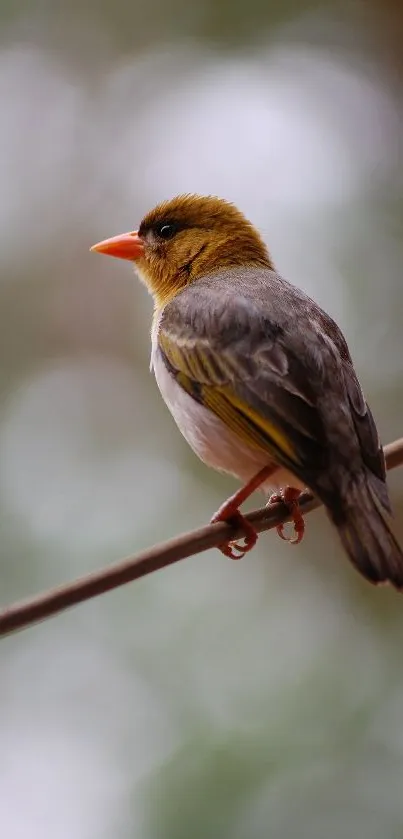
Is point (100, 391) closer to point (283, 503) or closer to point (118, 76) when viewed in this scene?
point (118, 76)

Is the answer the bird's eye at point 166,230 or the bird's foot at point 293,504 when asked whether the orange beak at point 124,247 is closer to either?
the bird's eye at point 166,230

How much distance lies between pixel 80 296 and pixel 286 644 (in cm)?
211

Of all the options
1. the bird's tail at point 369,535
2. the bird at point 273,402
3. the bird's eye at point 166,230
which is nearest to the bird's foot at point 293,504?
the bird at point 273,402

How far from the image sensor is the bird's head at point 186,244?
12.9ft

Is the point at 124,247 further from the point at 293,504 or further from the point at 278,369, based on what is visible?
the point at 293,504

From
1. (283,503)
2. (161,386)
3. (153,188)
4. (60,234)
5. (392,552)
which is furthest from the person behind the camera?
(60,234)

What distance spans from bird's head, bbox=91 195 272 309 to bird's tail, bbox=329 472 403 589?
1343mm

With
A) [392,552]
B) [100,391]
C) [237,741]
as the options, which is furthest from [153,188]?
[392,552]

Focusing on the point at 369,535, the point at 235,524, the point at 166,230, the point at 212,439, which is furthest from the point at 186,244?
the point at 369,535

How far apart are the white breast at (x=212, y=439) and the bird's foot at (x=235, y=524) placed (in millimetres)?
146

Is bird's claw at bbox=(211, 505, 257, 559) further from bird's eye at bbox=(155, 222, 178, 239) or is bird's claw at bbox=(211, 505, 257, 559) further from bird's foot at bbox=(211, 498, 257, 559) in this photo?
bird's eye at bbox=(155, 222, 178, 239)

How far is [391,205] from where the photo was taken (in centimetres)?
565

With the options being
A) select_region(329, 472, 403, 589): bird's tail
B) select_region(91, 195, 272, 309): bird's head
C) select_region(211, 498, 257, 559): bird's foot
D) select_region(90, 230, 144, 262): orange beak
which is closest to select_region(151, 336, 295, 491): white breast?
select_region(211, 498, 257, 559): bird's foot

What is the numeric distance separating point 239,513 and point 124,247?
1.60 m
